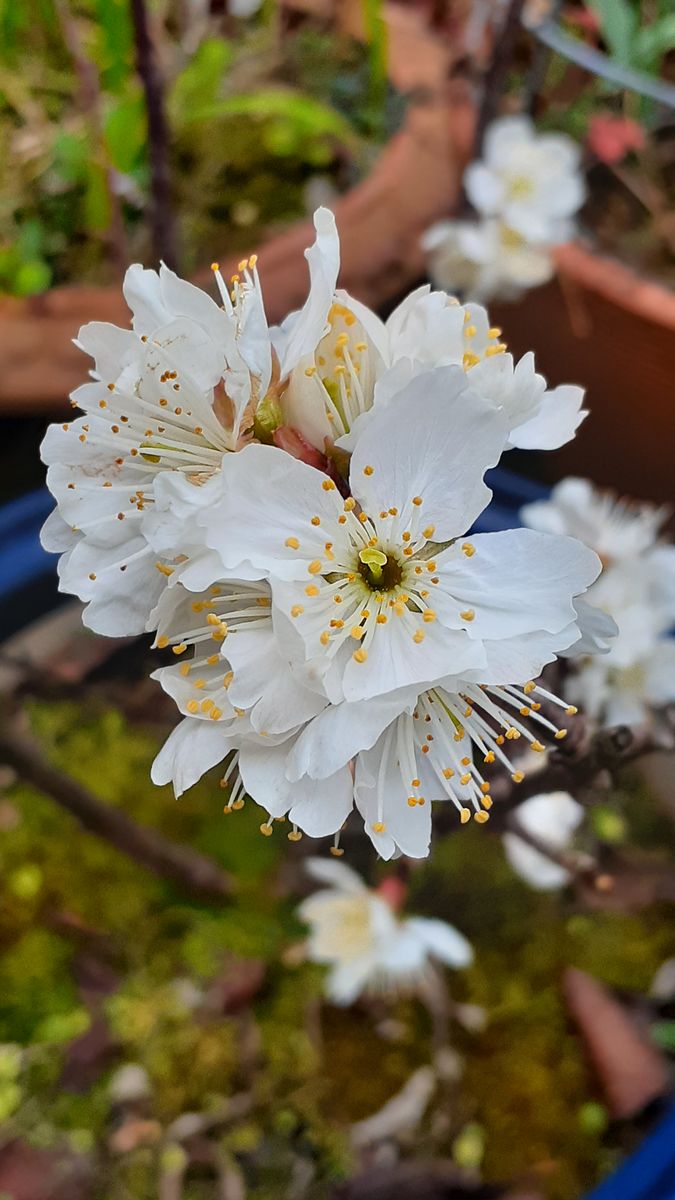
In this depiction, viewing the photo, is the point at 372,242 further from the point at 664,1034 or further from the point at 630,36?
the point at 664,1034

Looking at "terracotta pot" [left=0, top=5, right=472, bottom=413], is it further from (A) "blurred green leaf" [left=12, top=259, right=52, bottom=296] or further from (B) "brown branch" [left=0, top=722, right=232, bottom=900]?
(B) "brown branch" [left=0, top=722, right=232, bottom=900]

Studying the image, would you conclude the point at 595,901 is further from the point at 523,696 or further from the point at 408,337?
the point at 408,337

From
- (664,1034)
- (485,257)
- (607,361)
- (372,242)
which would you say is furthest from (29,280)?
(664,1034)

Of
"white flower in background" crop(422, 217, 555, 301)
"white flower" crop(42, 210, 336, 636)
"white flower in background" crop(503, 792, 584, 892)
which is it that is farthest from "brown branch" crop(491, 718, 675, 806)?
"white flower in background" crop(422, 217, 555, 301)

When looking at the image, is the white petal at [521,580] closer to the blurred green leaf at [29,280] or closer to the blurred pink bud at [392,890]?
the blurred pink bud at [392,890]

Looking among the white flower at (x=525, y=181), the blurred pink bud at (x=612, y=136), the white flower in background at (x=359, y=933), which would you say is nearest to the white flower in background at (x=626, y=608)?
the white flower in background at (x=359, y=933)

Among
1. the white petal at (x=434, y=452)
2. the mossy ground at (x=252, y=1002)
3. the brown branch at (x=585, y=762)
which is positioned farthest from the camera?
the mossy ground at (x=252, y=1002)

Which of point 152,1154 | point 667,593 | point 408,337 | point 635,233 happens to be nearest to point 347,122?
point 635,233
